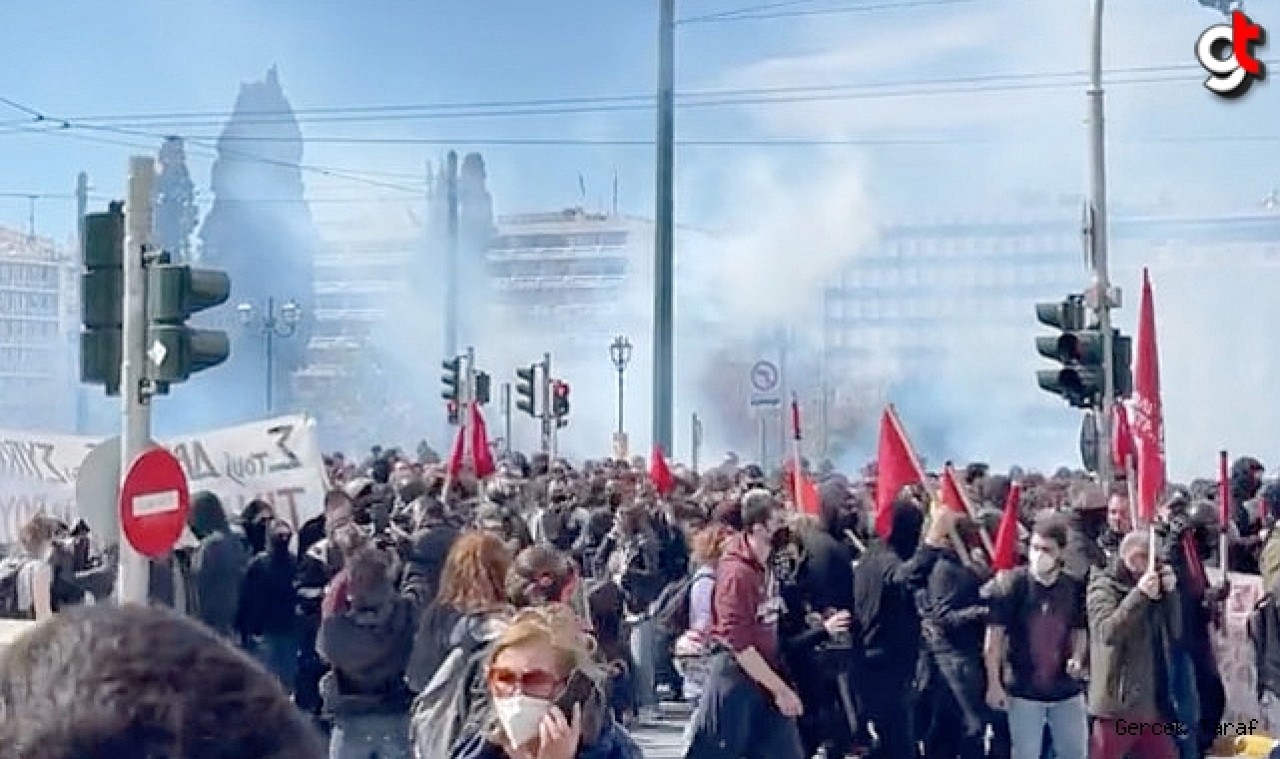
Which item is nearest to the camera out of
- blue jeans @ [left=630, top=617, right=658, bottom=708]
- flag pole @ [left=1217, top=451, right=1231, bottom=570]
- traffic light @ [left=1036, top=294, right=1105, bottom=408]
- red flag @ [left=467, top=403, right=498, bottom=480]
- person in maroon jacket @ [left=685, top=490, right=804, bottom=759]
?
person in maroon jacket @ [left=685, top=490, right=804, bottom=759]

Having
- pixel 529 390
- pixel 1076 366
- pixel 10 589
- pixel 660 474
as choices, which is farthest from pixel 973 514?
pixel 529 390

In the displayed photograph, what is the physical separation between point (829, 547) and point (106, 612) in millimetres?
9093

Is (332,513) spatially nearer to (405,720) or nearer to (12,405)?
(405,720)

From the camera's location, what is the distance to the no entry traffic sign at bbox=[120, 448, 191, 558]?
873 centimetres

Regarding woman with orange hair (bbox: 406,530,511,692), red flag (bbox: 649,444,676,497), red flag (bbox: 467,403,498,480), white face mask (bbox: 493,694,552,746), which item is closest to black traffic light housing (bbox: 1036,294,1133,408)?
red flag (bbox: 649,444,676,497)

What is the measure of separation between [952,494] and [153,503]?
5039 millimetres

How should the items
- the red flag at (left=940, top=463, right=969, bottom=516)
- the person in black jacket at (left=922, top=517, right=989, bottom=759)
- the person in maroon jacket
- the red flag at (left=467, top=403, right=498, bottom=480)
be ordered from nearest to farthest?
the person in maroon jacket
the person in black jacket at (left=922, top=517, right=989, bottom=759)
the red flag at (left=940, top=463, right=969, bottom=516)
the red flag at (left=467, top=403, right=498, bottom=480)

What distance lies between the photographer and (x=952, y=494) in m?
12.2

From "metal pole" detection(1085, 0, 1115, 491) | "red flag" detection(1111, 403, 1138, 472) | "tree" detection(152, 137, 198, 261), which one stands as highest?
"tree" detection(152, 137, 198, 261)

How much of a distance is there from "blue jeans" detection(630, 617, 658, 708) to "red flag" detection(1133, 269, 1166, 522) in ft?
10.7

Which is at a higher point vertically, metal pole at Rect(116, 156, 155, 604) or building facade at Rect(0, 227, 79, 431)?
building facade at Rect(0, 227, 79, 431)

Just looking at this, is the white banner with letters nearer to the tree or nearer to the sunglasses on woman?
the sunglasses on woman

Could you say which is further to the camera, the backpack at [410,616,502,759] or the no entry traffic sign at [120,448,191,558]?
the no entry traffic sign at [120,448,191,558]

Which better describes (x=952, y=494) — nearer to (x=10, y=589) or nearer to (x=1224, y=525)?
(x=1224, y=525)
